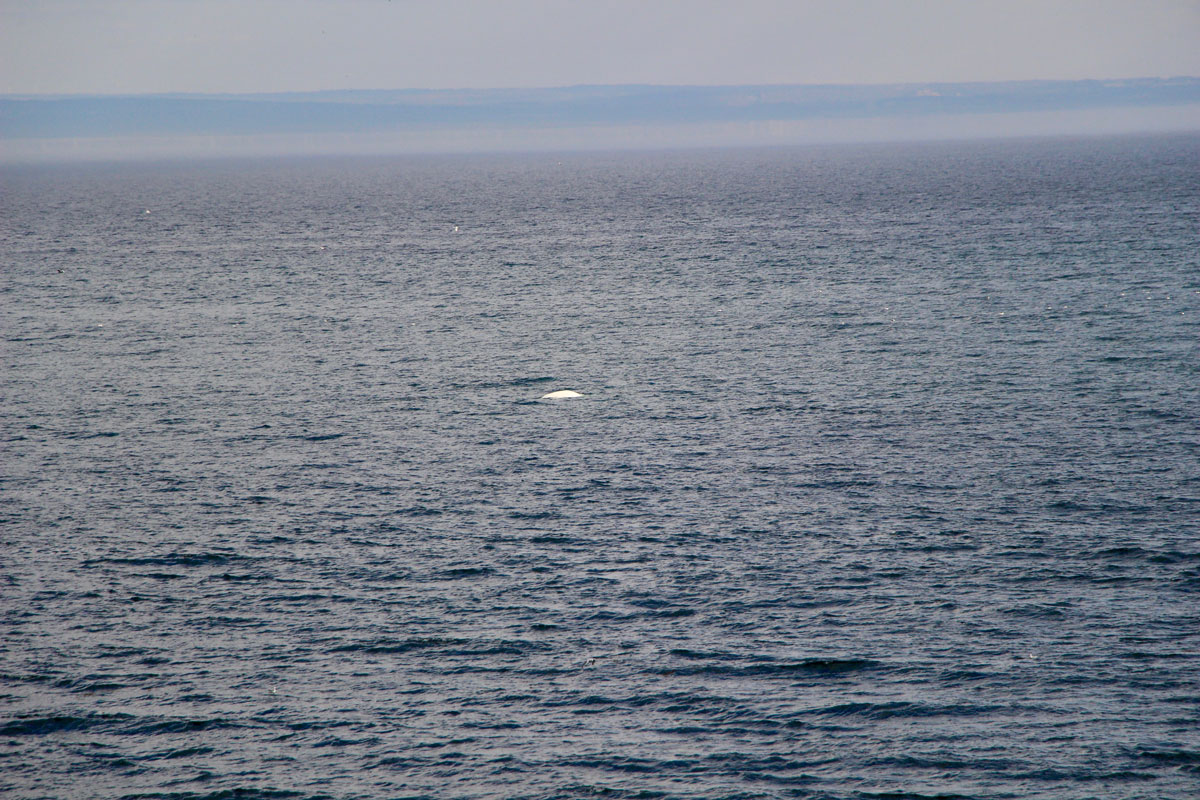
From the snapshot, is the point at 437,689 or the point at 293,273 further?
the point at 293,273

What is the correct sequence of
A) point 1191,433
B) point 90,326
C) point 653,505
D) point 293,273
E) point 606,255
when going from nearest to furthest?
1. point 653,505
2. point 1191,433
3. point 90,326
4. point 293,273
5. point 606,255

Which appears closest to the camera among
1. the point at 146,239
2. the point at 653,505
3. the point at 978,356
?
the point at 653,505

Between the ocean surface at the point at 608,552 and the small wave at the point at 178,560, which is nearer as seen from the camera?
the ocean surface at the point at 608,552

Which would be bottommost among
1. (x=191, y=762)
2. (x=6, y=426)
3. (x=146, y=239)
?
(x=191, y=762)

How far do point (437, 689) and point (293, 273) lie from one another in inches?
3249

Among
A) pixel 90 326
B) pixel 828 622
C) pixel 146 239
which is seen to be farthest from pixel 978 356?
pixel 146 239

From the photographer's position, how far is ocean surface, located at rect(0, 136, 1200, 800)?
25.4 meters

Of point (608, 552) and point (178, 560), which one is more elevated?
point (178, 560)

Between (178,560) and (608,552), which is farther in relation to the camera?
(608,552)

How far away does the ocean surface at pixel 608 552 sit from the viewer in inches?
1000

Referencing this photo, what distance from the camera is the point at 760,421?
51625 mm

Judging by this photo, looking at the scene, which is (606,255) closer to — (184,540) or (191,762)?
(184,540)

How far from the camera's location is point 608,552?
36188 millimetres

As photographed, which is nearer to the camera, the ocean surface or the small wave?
the ocean surface
